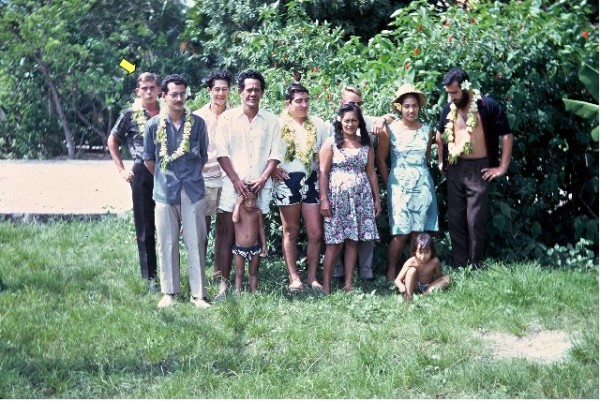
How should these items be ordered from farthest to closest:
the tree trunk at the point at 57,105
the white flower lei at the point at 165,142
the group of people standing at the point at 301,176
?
the tree trunk at the point at 57,105 < the group of people standing at the point at 301,176 < the white flower lei at the point at 165,142

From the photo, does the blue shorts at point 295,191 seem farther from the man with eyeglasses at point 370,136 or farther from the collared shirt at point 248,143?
the man with eyeglasses at point 370,136

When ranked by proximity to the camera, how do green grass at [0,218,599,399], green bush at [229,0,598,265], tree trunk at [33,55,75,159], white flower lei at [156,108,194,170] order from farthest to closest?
tree trunk at [33,55,75,159] → green bush at [229,0,598,265] → white flower lei at [156,108,194,170] → green grass at [0,218,599,399]

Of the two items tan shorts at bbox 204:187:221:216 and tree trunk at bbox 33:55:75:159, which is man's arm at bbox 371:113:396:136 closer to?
tan shorts at bbox 204:187:221:216

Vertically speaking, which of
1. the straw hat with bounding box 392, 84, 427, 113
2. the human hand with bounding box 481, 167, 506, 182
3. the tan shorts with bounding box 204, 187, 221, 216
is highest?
the straw hat with bounding box 392, 84, 427, 113

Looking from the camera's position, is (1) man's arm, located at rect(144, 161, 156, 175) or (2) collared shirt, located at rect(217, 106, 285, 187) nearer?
(1) man's arm, located at rect(144, 161, 156, 175)

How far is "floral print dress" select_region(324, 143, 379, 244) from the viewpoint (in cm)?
656

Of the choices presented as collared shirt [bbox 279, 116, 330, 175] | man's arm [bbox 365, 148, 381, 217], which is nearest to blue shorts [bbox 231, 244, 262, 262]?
collared shirt [bbox 279, 116, 330, 175]

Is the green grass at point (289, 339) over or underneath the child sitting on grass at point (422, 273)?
underneath

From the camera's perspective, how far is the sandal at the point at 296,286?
6.55 metres

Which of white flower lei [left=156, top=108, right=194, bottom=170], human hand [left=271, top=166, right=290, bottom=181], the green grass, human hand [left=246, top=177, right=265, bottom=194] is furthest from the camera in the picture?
human hand [left=271, top=166, right=290, bottom=181]

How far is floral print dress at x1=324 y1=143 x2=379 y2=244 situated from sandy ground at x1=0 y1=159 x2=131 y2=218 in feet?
14.9

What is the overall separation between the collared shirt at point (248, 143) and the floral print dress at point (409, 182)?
970 mm

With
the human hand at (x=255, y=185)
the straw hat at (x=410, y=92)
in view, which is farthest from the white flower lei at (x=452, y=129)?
the human hand at (x=255, y=185)

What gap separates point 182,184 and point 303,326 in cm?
145
